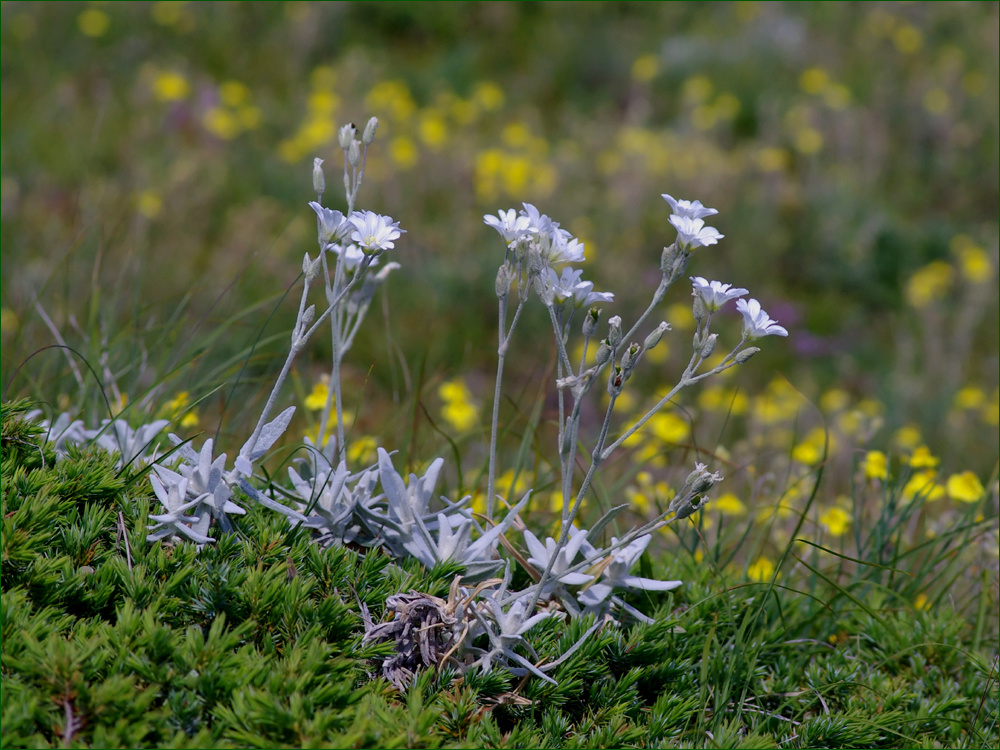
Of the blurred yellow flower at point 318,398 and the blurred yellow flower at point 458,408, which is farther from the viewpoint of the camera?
the blurred yellow flower at point 458,408

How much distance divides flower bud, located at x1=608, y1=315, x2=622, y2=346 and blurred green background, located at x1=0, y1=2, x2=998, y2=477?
1.62m

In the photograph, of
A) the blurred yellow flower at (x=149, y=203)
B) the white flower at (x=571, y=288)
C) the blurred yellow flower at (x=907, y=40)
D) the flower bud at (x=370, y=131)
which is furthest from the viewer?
the blurred yellow flower at (x=907, y=40)

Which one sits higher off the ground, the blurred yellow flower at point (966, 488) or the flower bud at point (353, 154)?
the flower bud at point (353, 154)

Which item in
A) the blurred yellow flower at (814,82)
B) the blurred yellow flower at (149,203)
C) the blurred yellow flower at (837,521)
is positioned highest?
the blurred yellow flower at (814,82)

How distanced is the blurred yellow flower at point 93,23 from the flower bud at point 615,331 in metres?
8.16

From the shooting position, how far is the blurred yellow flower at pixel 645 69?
863 cm

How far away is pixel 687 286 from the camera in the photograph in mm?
6312

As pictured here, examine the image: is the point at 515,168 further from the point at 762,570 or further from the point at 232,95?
the point at 762,570

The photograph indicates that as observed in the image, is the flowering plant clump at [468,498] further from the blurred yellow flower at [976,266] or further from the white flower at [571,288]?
the blurred yellow flower at [976,266]

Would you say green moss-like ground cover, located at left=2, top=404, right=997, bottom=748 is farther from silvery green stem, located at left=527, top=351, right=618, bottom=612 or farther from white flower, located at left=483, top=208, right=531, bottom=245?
white flower, located at left=483, top=208, right=531, bottom=245

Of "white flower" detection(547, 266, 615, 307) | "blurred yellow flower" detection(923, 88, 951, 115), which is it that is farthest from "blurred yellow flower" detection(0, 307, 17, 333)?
"blurred yellow flower" detection(923, 88, 951, 115)

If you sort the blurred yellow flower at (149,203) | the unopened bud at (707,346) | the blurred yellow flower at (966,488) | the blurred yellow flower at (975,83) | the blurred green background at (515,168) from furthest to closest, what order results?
the blurred yellow flower at (975,83)
the blurred green background at (515,168)
the blurred yellow flower at (149,203)
the blurred yellow flower at (966,488)
the unopened bud at (707,346)

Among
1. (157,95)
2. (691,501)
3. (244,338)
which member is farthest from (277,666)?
(157,95)

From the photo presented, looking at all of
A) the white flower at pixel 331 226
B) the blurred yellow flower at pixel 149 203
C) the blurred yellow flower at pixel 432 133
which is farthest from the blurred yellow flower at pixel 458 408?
the blurred yellow flower at pixel 432 133
